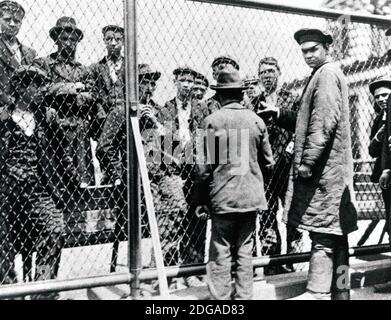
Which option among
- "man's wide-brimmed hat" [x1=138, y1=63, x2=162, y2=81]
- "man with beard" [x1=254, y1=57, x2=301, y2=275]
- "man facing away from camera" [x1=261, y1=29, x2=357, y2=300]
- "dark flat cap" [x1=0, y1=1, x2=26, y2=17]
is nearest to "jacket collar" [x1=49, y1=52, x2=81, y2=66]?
"dark flat cap" [x1=0, y1=1, x2=26, y2=17]

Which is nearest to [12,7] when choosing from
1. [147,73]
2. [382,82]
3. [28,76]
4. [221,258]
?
[28,76]

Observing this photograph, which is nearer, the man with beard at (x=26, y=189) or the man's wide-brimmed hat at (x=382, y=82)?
the man with beard at (x=26, y=189)

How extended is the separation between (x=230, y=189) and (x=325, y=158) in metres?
0.81

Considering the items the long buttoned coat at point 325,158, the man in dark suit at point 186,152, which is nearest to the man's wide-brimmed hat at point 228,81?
the long buttoned coat at point 325,158

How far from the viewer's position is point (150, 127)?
379cm

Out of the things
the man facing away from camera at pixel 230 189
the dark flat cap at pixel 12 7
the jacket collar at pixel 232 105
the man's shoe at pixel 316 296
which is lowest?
the man's shoe at pixel 316 296

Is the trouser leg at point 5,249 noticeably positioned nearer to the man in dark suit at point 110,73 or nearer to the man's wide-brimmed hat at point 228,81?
the man in dark suit at point 110,73

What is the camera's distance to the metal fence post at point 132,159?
3.32 m

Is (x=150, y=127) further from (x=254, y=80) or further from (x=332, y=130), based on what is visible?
(x=332, y=130)

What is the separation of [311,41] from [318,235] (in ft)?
5.16

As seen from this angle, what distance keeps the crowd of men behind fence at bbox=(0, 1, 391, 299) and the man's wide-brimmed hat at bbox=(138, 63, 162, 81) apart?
15mm

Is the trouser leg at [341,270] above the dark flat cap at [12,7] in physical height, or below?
below

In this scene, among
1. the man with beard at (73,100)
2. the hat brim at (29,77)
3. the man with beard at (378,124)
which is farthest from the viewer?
the man with beard at (378,124)
